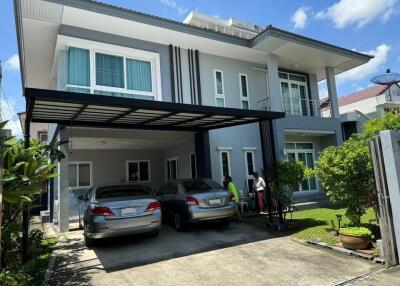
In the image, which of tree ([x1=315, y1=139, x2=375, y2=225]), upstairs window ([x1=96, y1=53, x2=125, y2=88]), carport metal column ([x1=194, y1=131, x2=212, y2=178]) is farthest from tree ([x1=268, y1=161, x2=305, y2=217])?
upstairs window ([x1=96, y1=53, x2=125, y2=88])

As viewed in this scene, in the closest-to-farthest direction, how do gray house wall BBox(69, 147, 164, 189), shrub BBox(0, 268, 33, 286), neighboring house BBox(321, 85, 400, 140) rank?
1. shrub BBox(0, 268, 33, 286)
2. gray house wall BBox(69, 147, 164, 189)
3. neighboring house BBox(321, 85, 400, 140)

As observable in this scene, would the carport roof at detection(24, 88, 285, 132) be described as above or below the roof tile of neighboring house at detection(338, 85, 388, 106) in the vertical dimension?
below

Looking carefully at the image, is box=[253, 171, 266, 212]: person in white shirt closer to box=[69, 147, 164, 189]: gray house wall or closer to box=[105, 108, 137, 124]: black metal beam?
box=[105, 108, 137, 124]: black metal beam

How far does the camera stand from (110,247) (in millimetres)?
8109

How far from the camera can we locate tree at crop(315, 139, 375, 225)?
800cm

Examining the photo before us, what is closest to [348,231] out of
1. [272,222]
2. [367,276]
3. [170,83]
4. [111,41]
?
[367,276]

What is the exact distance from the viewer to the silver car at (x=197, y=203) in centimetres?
899

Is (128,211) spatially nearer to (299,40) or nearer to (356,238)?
(356,238)

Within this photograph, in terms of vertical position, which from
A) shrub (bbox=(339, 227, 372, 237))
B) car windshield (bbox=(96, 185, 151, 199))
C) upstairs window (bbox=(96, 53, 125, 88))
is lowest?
shrub (bbox=(339, 227, 372, 237))

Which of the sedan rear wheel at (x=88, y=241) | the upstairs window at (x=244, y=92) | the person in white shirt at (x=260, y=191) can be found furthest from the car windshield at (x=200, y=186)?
the upstairs window at (x=244, y=92)

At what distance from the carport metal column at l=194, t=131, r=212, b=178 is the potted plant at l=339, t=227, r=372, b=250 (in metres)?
6.52

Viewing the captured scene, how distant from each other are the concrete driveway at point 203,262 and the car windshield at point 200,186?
1.32 m

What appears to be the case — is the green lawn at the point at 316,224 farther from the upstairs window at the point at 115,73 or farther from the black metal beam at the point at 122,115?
the upstairs window at the point at 115,73

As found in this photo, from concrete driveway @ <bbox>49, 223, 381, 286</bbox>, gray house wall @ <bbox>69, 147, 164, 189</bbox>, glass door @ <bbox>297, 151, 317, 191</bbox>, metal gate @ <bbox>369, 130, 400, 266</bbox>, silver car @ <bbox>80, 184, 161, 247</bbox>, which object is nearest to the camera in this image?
concrete driveway @ <bbox>49, 223, 381, 286</bbox>
